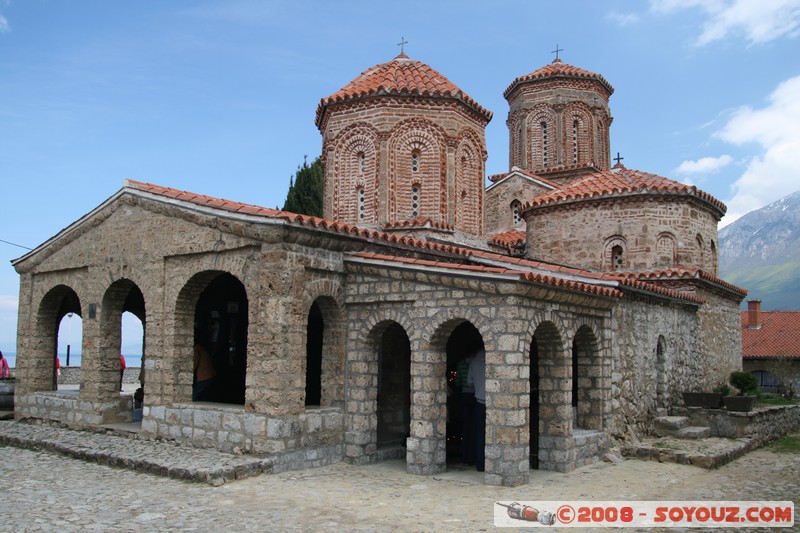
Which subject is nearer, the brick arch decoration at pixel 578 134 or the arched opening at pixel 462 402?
the arched opening at pixel 462 402

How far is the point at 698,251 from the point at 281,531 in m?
12.5

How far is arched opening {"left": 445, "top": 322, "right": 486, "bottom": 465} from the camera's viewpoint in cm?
969

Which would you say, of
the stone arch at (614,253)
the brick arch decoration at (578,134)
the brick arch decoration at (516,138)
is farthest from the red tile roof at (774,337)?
the stone arch at (614,253)

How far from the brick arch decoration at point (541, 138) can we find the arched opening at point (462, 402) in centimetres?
1099

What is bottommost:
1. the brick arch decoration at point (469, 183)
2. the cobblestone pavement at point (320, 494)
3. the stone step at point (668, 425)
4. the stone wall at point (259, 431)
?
the cobblestone pavement at point (320, 494)

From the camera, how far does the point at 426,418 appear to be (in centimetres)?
891

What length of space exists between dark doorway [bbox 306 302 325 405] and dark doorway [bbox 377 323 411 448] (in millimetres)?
→ 1804

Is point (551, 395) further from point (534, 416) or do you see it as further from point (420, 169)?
point (420, 169)

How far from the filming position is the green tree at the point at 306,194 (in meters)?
24.1

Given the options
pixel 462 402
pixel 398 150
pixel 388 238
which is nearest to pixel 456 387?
pixel 462 402

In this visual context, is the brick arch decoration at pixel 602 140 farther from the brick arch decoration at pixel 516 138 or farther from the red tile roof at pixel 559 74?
the brick arch decoration at pixel 516 138

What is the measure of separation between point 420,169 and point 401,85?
179cm

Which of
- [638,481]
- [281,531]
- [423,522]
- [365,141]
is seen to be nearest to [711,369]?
[638,481]

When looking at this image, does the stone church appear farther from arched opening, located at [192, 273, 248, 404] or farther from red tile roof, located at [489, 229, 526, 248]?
red tile roof, located at [489, 229, 526, 248]
